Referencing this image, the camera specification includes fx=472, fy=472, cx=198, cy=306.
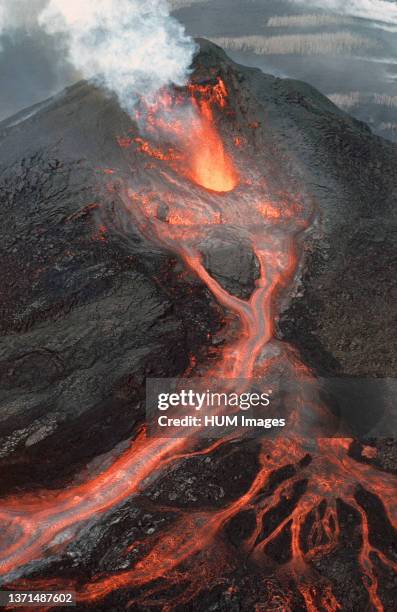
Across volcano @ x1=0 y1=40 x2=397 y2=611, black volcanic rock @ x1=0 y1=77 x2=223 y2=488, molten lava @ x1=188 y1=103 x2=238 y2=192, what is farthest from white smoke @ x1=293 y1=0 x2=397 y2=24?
black volcanic rock @ x1=0 y1=77 x2=223 y2=488

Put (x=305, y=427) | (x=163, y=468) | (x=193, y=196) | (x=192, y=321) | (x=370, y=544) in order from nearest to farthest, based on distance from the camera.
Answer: (x=370, y=544), (x=163, y=468), (x=305, y=427), (x=192, y=321), (x=193, y=196)

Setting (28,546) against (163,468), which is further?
(163,468)

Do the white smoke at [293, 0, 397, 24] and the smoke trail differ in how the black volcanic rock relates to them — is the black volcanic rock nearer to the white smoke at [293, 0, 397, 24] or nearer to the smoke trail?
the smoke trail

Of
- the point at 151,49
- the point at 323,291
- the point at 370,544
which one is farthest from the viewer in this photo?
the point at 151,49

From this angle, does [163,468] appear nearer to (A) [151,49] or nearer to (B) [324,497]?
(B) [324,497]

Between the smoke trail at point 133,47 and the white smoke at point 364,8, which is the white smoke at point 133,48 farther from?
the white smoke at point 364,8

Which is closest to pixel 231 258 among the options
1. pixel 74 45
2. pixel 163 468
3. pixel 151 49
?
pixel 163 468

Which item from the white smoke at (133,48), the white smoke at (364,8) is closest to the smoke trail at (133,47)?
the white smoke at (133,48)

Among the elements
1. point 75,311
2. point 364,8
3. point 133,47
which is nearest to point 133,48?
point 133,47

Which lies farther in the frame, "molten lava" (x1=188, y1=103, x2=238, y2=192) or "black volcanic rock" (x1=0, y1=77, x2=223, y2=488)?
"molten lava" (x1=188, y1=103, x2=238, y2=192)
